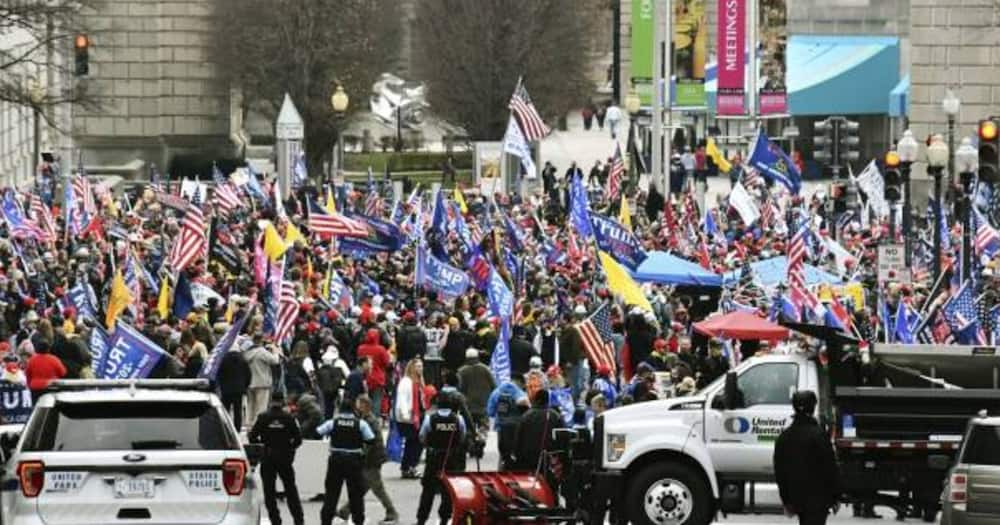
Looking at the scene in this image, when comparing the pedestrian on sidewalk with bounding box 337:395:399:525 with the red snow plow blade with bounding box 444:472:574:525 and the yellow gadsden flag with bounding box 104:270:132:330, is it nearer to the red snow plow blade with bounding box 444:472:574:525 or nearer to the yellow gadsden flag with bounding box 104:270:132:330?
the red snow plow blade with bounding box 444:472:574:525

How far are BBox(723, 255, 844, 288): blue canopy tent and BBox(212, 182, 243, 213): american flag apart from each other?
12265mm

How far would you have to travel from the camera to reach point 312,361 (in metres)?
36.3

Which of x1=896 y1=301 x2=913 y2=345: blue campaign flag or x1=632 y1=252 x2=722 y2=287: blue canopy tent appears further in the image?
x1=632 y1=252 x2=722 y2=287: blue canopy tent

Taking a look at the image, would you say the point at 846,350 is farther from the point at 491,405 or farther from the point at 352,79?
the point at 352,79

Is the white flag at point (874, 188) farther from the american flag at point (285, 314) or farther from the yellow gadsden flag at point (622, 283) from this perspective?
the american flag at point (285, 314)

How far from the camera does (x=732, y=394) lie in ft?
86.2

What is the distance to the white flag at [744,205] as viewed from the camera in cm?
5241

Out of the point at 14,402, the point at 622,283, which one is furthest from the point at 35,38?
the point at 14,402

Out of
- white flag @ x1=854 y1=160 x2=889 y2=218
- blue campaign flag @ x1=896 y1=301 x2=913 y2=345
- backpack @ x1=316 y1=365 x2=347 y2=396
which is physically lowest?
backpack @ x1=316 y1=365 x2=347 y2=396

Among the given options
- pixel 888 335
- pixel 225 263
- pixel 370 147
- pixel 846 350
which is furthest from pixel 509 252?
pixel 370 147

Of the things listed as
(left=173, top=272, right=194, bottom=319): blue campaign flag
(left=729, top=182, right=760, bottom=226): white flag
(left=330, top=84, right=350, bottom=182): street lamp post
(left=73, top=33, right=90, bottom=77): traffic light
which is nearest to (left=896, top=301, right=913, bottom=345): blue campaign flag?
(left=173, top=272, right=194, bottom=319): blue campaign flag

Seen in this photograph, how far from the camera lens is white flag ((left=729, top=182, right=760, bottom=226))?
52406 millimetres

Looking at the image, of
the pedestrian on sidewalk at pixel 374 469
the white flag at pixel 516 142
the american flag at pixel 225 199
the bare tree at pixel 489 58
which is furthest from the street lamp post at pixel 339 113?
the pedestrian on sidewalk at pixel 374 469

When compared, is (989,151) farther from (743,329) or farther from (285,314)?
(285,314)
